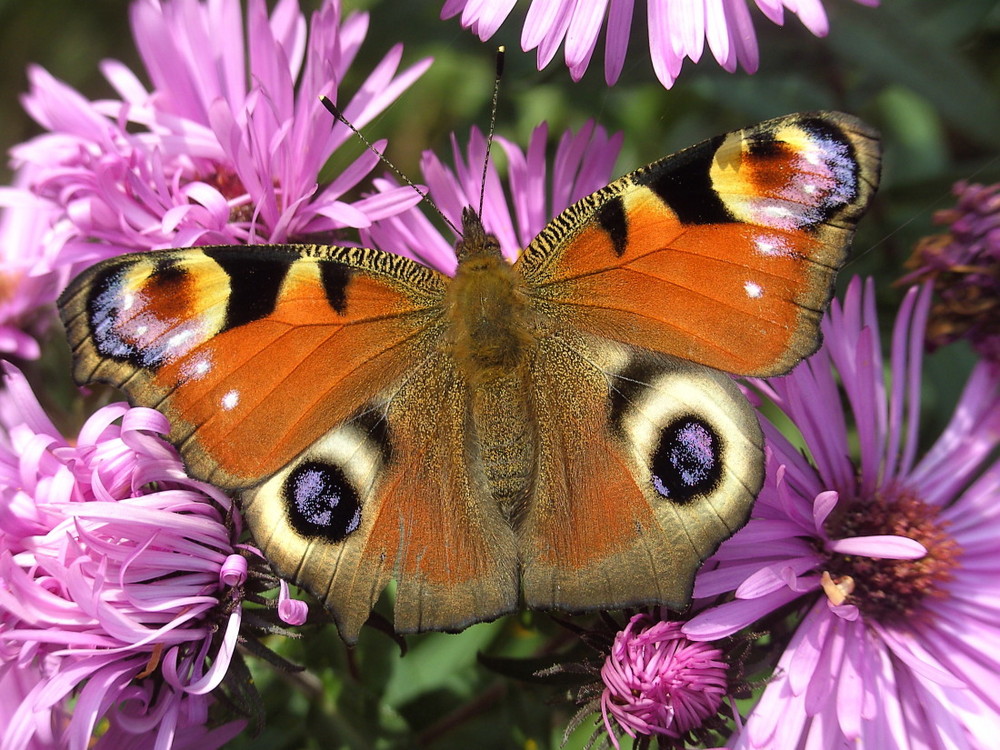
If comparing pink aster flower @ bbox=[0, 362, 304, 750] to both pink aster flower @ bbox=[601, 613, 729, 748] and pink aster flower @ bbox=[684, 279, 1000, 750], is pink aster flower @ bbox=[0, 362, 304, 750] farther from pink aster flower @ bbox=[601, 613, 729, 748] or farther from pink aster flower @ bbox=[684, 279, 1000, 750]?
pink aster flower @ bbox=[684, 279, 1000, 750]

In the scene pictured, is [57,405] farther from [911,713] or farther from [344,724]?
[911,713]

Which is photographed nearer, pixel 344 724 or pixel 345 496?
pixel 345 496

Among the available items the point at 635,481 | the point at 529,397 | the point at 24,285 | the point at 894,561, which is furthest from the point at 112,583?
the point at 894,561

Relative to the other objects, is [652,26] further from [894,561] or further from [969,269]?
[894,561]

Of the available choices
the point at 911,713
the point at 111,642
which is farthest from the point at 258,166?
the point at 911,713

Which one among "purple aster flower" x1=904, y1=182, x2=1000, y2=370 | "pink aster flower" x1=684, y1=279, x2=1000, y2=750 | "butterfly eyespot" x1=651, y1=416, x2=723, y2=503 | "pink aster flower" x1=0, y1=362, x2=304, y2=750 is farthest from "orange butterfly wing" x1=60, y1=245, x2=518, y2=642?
"purple aster flower" x1=904, y1=182, x2=1000, y2=370

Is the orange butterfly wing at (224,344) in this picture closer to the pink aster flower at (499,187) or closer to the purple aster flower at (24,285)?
the pink aster flower at (499,187)
